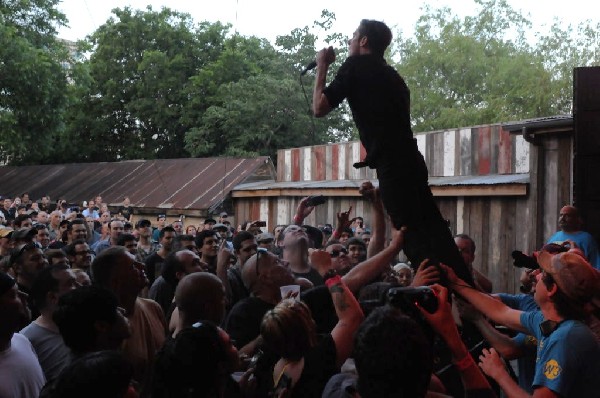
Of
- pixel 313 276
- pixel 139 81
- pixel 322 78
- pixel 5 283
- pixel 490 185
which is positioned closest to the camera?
pixel 5 283

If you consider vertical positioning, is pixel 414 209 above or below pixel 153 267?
above

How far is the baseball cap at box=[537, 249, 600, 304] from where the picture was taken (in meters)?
3.56

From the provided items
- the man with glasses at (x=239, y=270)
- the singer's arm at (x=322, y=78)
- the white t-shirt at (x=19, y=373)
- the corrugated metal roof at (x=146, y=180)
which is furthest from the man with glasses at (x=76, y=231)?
the corrugated metal roof at (x=146, y=180)

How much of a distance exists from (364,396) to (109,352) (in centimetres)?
94

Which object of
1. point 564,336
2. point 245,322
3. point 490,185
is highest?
point 490,185

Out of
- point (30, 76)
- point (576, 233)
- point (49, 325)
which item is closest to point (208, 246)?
point (576, 233)

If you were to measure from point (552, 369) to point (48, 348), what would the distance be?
2.59 metres

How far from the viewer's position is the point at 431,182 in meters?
17.2

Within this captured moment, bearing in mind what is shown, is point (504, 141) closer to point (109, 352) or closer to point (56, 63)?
point (109, 352)

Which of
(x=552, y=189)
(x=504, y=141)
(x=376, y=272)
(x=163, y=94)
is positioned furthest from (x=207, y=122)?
(x=376, y=272)

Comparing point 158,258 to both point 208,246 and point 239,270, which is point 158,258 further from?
point 239,270

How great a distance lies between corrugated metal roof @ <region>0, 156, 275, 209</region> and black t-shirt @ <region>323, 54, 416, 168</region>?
19.5m

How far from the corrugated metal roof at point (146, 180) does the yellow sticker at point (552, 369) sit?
2099 centimetres

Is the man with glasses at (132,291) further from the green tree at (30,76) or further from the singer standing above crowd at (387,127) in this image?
the green tree at (30,76)
